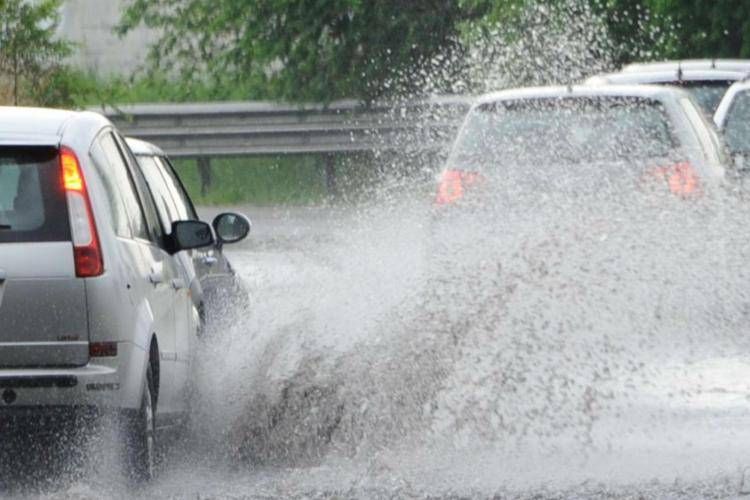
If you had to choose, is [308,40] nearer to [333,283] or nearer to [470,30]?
[470,30]

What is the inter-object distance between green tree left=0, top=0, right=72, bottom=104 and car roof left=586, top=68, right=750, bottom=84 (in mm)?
4768

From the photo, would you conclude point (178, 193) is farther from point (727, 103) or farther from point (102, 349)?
point (727, 103)

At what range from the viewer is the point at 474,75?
32.9m

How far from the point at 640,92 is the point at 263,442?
6.18m

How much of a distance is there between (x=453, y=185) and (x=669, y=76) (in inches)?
305

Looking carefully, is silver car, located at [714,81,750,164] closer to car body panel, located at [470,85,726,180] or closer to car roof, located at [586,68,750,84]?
car roof, located at [586,68,750,84]

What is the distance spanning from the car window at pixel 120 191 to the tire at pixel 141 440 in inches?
22.4

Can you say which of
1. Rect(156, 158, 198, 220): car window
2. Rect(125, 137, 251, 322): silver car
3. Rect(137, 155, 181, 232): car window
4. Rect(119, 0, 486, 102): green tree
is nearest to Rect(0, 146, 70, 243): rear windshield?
Rect(125, 137, 251, 322): silver car

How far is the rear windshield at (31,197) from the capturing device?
8.11 meters

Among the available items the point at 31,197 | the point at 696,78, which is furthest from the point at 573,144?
the point at 696,78

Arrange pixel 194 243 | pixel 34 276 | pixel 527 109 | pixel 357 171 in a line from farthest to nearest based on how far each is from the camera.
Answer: pixel 357 171
pixel 527 109
pixel 194 243
pixel 34 276

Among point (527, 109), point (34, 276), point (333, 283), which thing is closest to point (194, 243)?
point (34, 276)

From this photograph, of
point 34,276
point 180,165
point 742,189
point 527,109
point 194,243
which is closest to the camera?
point 34,276

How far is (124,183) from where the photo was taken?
906 cm
